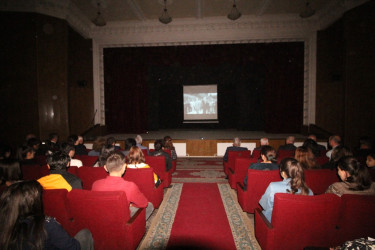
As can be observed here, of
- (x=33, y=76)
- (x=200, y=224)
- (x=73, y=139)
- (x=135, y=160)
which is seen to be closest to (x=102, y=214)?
(x=135, y=160)

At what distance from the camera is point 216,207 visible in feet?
13.0

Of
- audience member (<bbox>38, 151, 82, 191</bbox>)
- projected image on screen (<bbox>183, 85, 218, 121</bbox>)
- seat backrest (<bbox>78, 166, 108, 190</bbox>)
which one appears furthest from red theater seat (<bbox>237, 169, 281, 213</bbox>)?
projected image on screen (<bbox>183, 85, 218, 121</bbox>)

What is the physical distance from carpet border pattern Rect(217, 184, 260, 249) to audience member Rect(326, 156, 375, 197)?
1134 millimetres

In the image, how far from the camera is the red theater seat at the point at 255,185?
3.13 meters

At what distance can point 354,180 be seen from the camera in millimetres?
2377

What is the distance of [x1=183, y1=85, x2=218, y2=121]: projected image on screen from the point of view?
14.4 m

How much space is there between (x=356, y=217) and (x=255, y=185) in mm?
1291

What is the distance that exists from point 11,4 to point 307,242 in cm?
1002

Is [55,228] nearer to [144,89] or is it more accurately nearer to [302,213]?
[302,213]

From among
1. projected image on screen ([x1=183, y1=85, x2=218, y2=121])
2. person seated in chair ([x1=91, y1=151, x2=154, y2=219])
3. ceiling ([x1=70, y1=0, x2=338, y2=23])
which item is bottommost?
person seated in chair ([x1=91, y1=151, x2=154, y2=219])

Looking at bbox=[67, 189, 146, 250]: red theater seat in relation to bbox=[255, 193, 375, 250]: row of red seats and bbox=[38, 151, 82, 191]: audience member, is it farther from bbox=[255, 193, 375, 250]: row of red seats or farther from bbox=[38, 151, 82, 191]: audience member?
bbox=[255, 193, 375, 250]: row of red seats

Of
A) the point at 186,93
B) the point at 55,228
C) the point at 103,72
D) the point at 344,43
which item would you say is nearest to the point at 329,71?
the point at 344,43

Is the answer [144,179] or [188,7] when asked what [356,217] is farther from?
[188,7]

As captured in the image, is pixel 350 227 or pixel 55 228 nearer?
pixel 55 228
